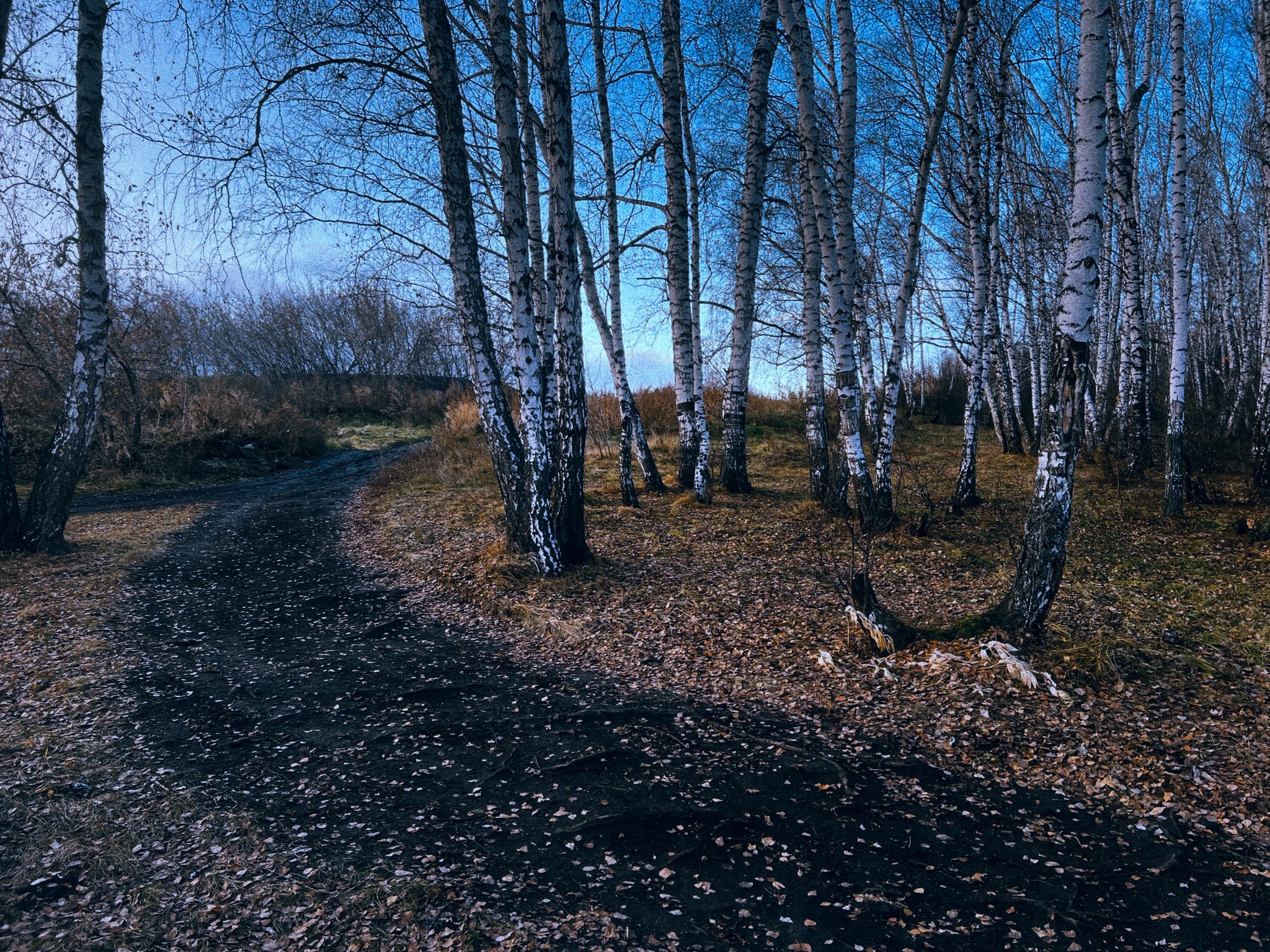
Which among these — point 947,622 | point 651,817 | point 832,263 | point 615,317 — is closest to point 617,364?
point 615,317

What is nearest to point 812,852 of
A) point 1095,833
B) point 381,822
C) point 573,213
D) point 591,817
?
point 591,817

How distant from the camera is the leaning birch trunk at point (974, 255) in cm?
881

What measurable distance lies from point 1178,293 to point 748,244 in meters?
5.82

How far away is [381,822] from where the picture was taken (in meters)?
3.23

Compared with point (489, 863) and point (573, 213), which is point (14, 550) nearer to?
point (573, 213)

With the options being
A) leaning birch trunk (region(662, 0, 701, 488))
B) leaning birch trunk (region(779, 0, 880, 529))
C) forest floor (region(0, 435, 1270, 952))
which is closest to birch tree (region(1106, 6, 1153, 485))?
leaning birch trunk (region(779, 0, 880, 529))

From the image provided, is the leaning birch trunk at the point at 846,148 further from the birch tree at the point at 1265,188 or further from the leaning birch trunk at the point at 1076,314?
the birch tree at the point at 1265,188

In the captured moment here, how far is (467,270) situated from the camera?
663 centimetres

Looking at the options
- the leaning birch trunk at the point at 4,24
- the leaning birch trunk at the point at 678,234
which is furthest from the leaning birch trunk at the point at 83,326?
the leaning birch trunk at the point at 678,234

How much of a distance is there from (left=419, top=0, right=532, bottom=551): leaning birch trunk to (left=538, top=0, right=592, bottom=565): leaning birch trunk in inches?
19.9

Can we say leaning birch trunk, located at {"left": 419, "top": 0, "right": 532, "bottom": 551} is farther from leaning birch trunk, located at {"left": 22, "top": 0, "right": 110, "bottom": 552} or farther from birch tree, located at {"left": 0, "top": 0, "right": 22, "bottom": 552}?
birch tree, located at {"left": 0, "top": 0, "right": 22, "bottom": 552}

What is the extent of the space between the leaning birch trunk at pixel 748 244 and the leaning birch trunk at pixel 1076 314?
454cm

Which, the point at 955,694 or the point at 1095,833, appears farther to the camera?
the point at 955,694

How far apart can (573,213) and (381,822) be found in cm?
546
